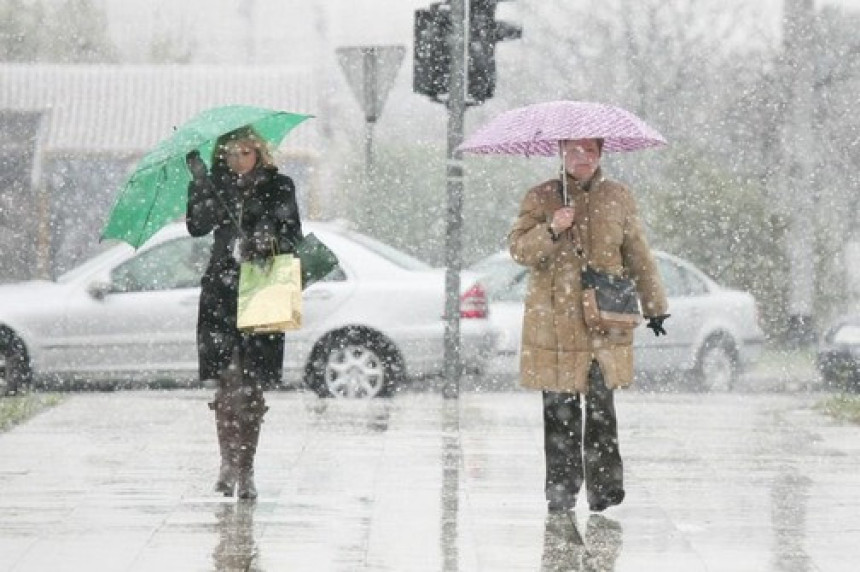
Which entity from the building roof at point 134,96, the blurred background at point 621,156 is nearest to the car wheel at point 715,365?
the blurred background at point 621,156

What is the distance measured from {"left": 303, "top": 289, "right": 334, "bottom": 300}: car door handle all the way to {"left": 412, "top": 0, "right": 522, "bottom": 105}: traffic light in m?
1.88

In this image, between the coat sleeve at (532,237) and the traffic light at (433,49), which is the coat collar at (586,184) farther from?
the traffic light at (433,49)

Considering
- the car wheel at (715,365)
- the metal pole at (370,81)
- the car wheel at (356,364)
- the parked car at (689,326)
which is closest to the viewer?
the car wheel at (356,364)

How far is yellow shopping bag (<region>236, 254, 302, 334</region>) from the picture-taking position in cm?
920

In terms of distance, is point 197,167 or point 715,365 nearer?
point 197,167

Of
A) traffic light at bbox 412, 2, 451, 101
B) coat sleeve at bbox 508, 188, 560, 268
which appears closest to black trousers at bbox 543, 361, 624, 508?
coat sleeve at bbox 508, 188, 560, 268

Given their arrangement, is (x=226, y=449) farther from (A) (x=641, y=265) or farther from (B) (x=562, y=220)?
(A) (x=641, y=265)

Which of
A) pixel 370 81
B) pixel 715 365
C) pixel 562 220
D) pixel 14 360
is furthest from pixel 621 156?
pixel 562 220

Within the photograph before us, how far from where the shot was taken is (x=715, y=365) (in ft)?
62.5

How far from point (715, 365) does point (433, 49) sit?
490cm

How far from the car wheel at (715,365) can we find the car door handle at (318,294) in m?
3.93

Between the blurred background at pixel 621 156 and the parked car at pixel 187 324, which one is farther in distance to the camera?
the blurred background at pixel 621 156

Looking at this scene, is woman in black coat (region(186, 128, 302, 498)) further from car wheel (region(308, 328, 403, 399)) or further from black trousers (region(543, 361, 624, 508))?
car wheel (region(308, 328, 403, 399))

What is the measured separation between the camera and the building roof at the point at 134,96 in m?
40.2
